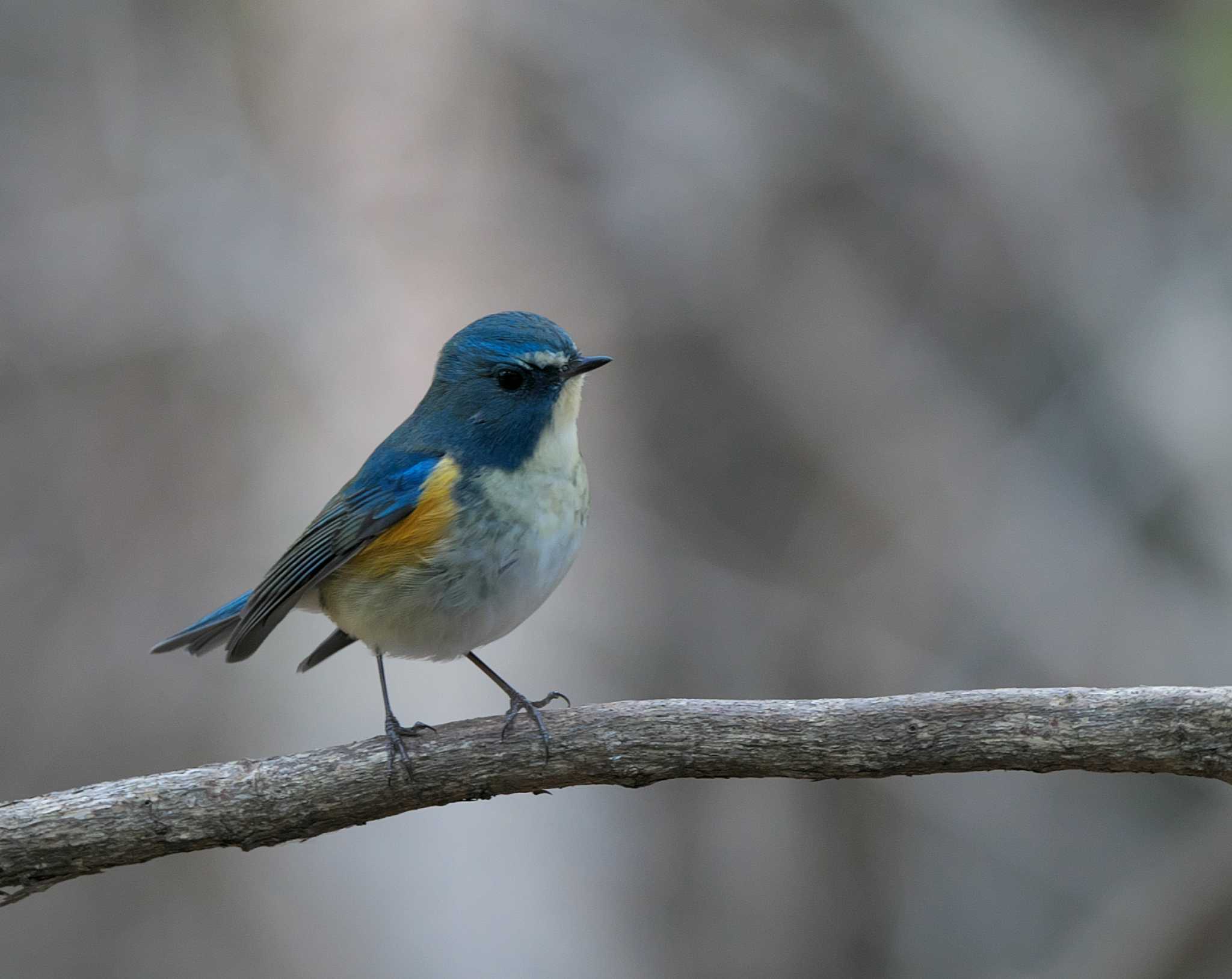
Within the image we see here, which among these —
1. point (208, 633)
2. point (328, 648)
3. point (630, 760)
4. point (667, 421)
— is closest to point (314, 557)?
point (328, 648)

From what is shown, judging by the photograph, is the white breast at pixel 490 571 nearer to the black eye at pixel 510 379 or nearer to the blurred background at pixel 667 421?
the black eye at pixel 510 379

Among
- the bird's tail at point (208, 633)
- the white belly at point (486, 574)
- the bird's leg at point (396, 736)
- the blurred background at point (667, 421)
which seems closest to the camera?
the bird's leg at point (396, 736)

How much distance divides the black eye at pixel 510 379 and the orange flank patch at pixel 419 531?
251mm

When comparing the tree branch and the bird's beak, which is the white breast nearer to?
the bird's beak

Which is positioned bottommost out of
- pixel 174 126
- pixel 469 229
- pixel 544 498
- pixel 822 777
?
pixel 822 777

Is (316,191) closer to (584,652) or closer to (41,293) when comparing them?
(41,293)

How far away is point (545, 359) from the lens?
12.1 feet

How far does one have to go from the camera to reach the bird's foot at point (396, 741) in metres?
3.19

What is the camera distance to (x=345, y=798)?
3199 millimetres

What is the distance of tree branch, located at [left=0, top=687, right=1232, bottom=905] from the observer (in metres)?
2.97

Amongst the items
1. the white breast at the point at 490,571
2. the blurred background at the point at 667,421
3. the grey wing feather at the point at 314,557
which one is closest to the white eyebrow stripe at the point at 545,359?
the white breast at the point at 490,571

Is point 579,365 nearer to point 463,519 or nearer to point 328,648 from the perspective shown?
point 463,519

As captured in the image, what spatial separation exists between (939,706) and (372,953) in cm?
260

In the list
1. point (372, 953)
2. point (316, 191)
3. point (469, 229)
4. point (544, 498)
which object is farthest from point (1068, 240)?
point (372, 953)
